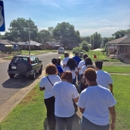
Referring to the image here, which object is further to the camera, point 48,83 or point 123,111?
point 123,111

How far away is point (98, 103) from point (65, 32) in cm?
13775

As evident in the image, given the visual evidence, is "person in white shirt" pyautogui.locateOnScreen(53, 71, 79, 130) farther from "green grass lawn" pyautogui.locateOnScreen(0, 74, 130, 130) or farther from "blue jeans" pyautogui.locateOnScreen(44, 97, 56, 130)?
"green grass lawn" pyautogui.locateOnScreen(0, 74, 130, 130)

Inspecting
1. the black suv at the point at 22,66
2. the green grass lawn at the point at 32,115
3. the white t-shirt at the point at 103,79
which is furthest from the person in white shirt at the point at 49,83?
the black suv at the point at 22,66

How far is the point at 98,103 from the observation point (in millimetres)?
2838

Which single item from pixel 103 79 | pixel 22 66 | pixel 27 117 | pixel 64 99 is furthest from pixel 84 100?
pixel 22 66

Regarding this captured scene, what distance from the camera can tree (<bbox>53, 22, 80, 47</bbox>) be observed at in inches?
5359

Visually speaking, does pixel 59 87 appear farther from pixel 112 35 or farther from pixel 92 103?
pixel 112 35

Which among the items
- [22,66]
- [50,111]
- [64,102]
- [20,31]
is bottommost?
[50,111]

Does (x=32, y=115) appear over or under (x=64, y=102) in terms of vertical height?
under

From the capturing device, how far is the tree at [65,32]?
136 m

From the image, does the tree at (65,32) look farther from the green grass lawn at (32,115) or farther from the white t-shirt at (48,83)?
the white t-shirt at (48,83)

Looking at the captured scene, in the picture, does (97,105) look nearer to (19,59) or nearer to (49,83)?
(49,83)

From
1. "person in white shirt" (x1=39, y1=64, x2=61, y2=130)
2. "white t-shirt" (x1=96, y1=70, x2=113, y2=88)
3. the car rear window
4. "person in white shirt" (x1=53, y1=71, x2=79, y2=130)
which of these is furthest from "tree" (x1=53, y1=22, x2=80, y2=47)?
"person in white shirt" (x1=53, y1=71, x2=79, y2=130)

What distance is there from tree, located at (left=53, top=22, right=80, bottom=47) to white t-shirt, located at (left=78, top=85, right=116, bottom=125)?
5171 inches
